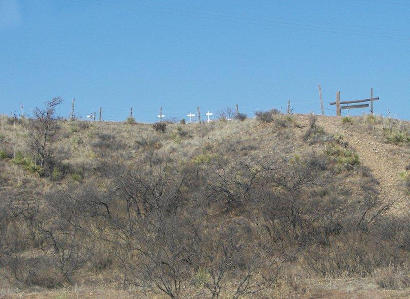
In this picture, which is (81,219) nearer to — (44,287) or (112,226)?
(112,226)

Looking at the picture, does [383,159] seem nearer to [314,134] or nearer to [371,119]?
[314,134]

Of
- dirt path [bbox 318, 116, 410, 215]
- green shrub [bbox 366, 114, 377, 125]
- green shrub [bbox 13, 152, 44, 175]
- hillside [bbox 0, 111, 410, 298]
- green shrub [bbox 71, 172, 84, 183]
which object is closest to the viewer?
hillside [bbox 0, 111, 410, 298]

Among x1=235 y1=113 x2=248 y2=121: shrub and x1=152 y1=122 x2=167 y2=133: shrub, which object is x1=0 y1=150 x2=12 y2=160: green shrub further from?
x1=235 y1=113 x2=248 y2=121: shrub

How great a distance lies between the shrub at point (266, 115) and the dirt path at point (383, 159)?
339cm

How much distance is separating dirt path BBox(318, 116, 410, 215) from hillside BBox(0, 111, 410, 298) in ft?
0.31

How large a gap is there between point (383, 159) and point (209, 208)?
1103cm

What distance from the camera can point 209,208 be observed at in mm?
21547

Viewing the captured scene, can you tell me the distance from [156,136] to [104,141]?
384 centimetres

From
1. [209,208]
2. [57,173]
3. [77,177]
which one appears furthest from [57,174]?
[209,208]

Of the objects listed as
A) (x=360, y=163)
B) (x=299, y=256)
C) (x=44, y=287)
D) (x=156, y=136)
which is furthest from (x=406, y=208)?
(x=156, y=136)

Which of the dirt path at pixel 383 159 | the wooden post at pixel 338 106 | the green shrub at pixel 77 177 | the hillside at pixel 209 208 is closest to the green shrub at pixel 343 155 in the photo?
the hillside at pixel 209 208

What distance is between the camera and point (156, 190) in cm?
2159

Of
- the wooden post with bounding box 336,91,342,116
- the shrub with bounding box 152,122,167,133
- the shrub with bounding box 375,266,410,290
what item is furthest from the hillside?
the wooden post with bounding box 336,91,342,116

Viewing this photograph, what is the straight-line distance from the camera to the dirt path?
23.0 m
